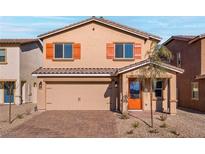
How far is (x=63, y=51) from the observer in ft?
78.4

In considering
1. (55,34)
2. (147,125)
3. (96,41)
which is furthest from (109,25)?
(147,125)

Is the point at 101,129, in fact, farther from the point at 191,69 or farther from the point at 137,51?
the point at 191,69

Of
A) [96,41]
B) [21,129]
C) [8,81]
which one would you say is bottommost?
[21,129]

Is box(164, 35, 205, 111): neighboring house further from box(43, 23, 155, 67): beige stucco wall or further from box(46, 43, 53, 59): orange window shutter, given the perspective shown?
box(46, 43, 53, 59): orange window shutter

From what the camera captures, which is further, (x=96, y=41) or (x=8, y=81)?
(x=8, y=81)

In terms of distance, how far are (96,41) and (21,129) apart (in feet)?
38.2

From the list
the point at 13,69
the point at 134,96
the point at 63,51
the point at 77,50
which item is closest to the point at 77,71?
the point at 77,50

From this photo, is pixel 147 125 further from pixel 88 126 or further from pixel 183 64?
pixel 183 64

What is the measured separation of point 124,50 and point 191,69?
581 cm

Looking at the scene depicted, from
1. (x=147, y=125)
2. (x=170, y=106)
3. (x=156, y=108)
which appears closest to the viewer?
(x=147, y=125)

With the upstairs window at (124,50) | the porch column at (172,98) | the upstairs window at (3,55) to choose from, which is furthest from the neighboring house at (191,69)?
the upstairs window at (3,55)

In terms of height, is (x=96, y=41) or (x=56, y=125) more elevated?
(x=96, y=41)

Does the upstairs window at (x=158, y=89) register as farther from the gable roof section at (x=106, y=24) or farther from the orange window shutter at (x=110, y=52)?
the orange window shutter at (x=110, y=52)

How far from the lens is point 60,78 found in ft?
75.7
